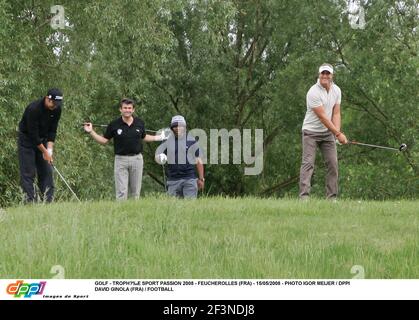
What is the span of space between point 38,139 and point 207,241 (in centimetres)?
474

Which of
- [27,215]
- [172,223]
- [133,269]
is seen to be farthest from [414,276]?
[27,215]

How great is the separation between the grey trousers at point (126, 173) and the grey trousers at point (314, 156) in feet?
8.91

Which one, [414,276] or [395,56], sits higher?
[395,56]

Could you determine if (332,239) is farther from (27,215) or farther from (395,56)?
(395,56)

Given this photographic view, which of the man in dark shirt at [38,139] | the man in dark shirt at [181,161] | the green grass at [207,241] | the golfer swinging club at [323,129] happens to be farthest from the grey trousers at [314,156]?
the man in dark shirt at [38,139]

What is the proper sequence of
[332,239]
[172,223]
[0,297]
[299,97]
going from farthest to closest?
[299,97], [172,223], [332,239], [0,297]

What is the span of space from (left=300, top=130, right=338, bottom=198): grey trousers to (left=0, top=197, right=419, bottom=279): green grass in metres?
1.66

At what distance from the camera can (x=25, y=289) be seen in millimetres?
4047

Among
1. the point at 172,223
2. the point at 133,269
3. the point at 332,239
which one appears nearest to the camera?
the point at 133,269

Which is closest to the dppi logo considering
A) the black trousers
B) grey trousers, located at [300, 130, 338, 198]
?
the black trousers

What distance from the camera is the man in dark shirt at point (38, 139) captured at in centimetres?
939

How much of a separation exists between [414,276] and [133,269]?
1.91m

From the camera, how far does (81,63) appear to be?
1526 centimetres

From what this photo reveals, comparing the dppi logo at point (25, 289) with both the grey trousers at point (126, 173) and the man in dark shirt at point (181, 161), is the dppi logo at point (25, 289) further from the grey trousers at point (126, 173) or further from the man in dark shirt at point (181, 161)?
the man in dark shirt at point (181, 161)
